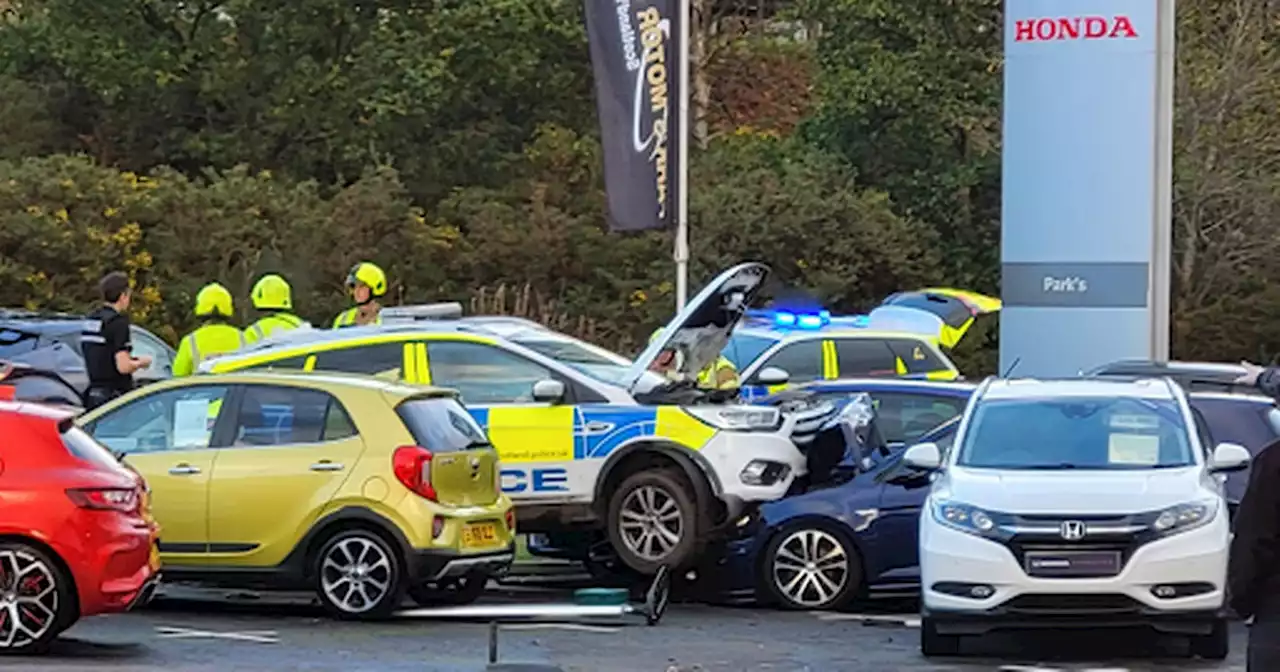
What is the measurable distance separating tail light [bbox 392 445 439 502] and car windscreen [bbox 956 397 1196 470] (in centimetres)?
322

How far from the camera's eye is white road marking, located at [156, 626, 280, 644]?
493 inches

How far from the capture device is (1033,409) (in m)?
12.8

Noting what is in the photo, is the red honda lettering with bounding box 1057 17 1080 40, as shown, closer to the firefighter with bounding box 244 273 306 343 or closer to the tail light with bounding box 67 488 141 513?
the firefighter with bounding box 244 273 306 343

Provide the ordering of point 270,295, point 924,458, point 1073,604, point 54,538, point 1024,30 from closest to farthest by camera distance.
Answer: point 54,538 < point 1073,604 < point 924,458 < point 270,295 < point 1024,30

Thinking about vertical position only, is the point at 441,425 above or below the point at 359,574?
above

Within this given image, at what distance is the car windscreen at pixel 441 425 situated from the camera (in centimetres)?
1302

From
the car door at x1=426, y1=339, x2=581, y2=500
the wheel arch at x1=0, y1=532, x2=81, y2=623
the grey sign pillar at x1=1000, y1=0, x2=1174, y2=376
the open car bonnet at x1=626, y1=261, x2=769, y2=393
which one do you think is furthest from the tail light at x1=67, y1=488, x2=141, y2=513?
the grey sign pillar at x1=1000, y1=0, x2=1174, y2=376

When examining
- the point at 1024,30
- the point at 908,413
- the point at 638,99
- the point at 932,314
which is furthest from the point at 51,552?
the point at 932,314

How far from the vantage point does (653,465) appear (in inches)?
568

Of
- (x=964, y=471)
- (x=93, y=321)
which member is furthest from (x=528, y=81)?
(x=964, y=471)

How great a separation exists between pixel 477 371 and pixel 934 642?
4.06 meters

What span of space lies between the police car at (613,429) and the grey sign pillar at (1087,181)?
17.5 feet

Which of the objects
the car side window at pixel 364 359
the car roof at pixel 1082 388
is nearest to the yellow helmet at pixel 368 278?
the car side window at pixel 364 359

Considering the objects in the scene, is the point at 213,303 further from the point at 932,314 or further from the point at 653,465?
the point at 932,314
